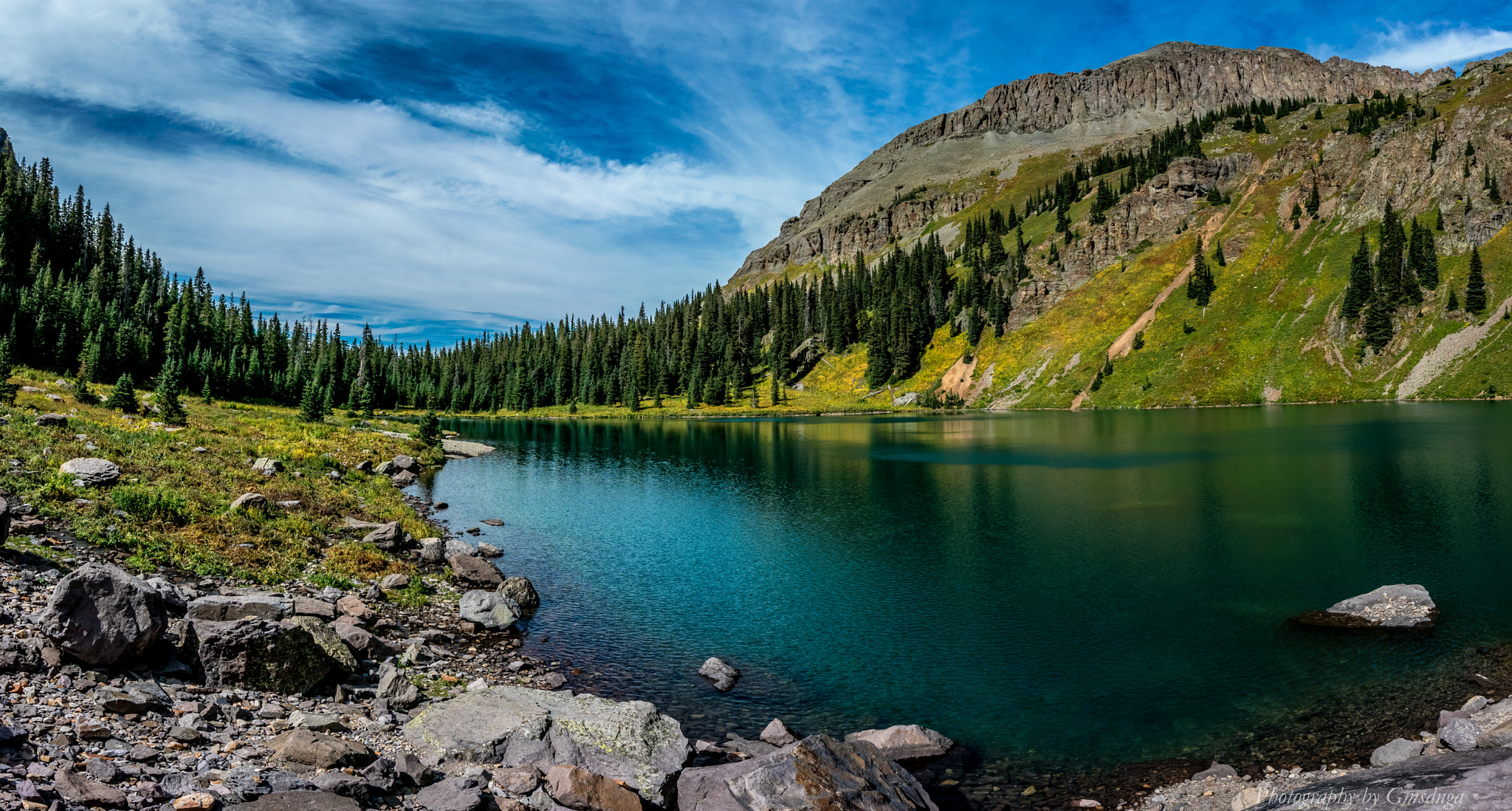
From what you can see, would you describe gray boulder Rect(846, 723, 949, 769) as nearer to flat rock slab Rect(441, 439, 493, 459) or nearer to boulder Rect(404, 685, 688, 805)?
boulder Rect(404, 685, 688, 805)

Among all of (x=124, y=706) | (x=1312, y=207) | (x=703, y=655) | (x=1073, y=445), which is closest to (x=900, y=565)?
(x=703, y=655)

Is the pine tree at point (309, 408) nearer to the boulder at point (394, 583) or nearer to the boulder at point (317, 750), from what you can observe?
the boulder at point (394, 583)

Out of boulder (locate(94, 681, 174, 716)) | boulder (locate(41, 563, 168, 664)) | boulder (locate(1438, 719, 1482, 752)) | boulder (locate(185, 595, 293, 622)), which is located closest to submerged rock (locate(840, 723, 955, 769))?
boulder (locate(1438, 719, 1482, 752))

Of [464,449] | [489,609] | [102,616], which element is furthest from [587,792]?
[464,449]

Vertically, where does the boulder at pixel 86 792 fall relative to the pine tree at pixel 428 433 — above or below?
below

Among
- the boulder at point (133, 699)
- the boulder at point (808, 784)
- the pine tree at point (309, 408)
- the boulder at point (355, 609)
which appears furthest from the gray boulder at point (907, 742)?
the pine tree at point (309, 408)

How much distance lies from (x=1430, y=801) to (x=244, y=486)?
1728 inches

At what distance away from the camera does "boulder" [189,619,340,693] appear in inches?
588

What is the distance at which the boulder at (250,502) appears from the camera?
1201 inches

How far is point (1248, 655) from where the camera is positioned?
21797 millimetres

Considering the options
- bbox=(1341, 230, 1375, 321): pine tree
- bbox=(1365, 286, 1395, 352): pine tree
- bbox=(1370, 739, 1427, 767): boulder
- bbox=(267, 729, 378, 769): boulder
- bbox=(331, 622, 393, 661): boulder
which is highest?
bbox=(1341, 230, 1375, 321): pine tree

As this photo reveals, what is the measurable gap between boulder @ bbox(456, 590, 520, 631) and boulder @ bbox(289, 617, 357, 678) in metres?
6.79

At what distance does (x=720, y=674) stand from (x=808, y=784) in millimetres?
8762

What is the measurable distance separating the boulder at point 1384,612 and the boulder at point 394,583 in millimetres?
33293
